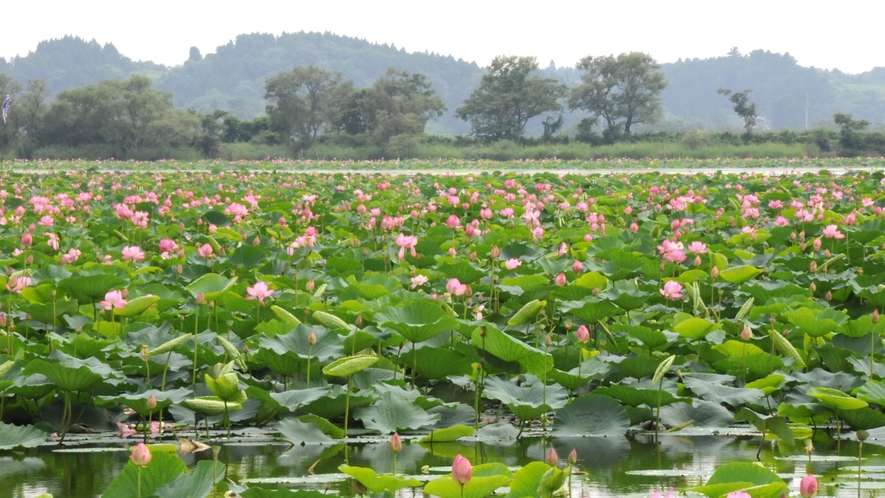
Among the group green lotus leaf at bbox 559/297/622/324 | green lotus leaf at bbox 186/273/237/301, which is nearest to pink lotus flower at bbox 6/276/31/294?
green lotus leaf at bbox 186/273/237/301

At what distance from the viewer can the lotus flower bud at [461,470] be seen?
1426 millimetres

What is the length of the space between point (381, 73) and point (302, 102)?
94.0 m

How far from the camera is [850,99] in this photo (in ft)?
468

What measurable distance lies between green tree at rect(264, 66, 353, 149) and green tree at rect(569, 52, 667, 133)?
15.6 metres

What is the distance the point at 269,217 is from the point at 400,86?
45052mm

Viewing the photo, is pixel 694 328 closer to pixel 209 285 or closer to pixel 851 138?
pixel 209 285

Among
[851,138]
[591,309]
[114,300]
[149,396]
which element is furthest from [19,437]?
[851,138]

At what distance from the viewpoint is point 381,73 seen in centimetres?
14338

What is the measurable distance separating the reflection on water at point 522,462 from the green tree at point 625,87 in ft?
179

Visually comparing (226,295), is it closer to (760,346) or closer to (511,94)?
(760,346)

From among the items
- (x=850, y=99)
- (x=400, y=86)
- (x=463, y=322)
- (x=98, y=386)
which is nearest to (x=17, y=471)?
(x=98, y=386)

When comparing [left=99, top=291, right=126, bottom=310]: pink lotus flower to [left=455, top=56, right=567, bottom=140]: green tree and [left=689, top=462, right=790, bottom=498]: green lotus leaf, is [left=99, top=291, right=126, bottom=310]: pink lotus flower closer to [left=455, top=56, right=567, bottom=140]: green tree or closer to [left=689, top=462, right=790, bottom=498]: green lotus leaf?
[left=689, top=462, right=790, bottom=498]: green lotus leaf

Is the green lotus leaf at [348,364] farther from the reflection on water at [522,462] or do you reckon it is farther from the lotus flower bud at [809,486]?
the lotus flower bud at [809,486]

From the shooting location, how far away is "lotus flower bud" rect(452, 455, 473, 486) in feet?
4.68
